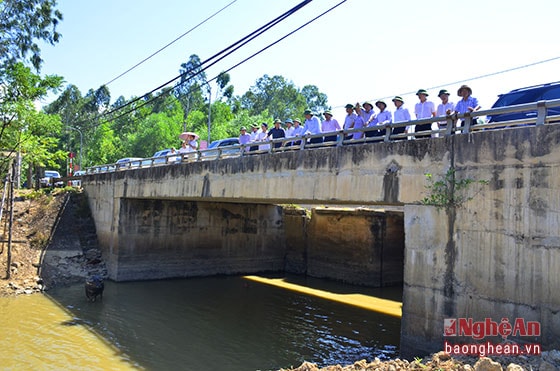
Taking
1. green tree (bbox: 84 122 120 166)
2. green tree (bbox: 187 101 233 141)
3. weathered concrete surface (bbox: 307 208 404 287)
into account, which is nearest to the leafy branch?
weathered concrete surface (bbox: 307 208 404 287)

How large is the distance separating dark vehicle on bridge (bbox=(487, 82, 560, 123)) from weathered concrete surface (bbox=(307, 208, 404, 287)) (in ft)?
40.1

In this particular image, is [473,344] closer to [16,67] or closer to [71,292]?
[71,292]

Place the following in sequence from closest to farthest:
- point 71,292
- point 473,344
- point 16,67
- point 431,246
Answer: point 473,344
point 431,246
point 71,292
point 16,67

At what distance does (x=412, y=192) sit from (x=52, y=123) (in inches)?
718

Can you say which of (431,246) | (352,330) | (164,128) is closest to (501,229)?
(431,246)

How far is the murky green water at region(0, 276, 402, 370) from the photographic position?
11.2 m

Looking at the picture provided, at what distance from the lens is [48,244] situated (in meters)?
21.6

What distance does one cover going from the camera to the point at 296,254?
2578 centimetres

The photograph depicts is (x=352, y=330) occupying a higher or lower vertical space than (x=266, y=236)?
lower

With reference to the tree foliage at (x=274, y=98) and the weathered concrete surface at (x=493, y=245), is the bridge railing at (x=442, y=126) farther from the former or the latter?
the tree foliage at (x=274, y=98)

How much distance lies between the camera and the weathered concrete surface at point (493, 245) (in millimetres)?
7551

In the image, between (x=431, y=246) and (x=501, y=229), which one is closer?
(x=501, y=229)

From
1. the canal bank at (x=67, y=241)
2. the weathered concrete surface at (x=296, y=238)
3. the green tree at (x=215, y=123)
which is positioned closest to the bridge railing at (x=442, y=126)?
the canal bank at (x=67, y=241)

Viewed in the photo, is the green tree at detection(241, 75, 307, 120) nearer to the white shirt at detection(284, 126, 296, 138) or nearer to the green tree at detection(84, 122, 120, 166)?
the green tree at detection(84, 122, 120, 166)
